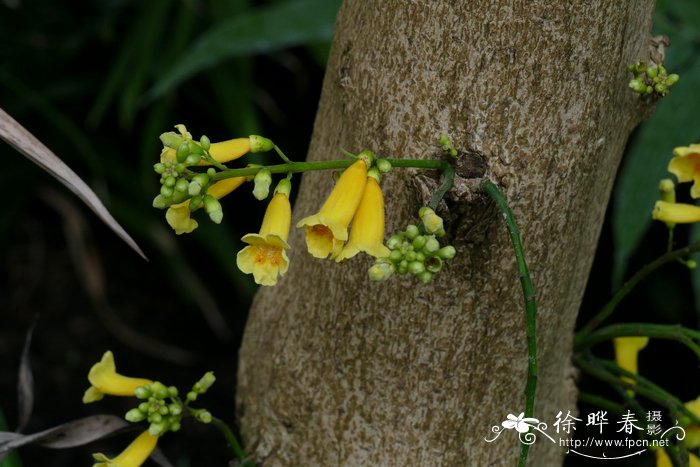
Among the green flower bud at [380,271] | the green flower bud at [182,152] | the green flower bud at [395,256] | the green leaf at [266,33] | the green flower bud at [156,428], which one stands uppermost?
the green leaf at [266,33]

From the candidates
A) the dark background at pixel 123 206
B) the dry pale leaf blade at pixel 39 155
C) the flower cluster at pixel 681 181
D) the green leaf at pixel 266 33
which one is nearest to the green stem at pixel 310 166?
the dry pale leaf blade at pixel 39 155

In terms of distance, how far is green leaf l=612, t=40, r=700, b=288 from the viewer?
1.35m

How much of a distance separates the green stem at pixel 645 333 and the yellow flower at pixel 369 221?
1.15ft

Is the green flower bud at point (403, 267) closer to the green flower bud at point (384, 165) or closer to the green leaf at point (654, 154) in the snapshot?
the green flower bud at point (384, 165)

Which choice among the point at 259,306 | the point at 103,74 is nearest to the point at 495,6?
the point at 259,306

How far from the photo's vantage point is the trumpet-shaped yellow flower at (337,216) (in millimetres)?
676

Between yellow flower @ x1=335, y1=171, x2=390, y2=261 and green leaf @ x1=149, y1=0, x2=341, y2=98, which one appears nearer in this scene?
yellow flower @ x1=335, y1=171, x2=390, y2=261

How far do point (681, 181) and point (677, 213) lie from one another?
0.09 m

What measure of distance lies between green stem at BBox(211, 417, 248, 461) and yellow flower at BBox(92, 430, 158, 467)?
0.06 meters

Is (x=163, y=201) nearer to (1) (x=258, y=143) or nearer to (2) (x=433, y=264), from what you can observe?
(1) (x=258, y=143)

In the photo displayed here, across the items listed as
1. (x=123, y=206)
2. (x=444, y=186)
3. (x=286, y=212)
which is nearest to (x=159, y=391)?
(x=286, y=212)

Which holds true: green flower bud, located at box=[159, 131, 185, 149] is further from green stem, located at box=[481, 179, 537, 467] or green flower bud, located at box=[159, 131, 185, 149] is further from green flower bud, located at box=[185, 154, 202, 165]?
green stem, located at box=[481, 179, 537, 467]

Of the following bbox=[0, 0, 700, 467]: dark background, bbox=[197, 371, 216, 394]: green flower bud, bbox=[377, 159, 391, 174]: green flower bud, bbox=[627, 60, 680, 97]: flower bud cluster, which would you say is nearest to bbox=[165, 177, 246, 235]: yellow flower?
bbox=[377, 159, 391, 174]: green flower bud

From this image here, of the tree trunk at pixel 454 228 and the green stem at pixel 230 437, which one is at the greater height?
the tree trunk at pixel 454 228
